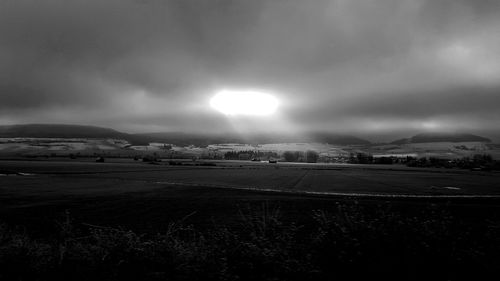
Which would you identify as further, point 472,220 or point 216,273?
point 472,220

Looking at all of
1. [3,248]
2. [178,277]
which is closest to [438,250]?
[178,277]

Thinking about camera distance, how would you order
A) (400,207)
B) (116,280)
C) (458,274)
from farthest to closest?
(400,207) → (458,274) → (116,280)

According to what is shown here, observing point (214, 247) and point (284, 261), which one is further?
point (214, 247)

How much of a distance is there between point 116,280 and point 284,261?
13.0 feet

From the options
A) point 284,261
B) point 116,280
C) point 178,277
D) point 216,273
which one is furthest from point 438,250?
point 116,280

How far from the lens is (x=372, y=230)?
992 centimetres

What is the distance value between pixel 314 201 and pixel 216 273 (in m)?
30.9

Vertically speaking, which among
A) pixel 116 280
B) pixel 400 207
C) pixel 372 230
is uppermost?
pixel 372 230

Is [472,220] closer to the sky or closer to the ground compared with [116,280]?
closer to the ground

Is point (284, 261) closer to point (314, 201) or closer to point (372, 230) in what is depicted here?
point (372, 230)

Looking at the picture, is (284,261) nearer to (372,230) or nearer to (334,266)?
(334,266)

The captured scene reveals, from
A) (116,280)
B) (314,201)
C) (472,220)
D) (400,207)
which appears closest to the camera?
(116,280)

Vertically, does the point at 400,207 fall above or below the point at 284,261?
below

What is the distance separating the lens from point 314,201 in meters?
37.8
